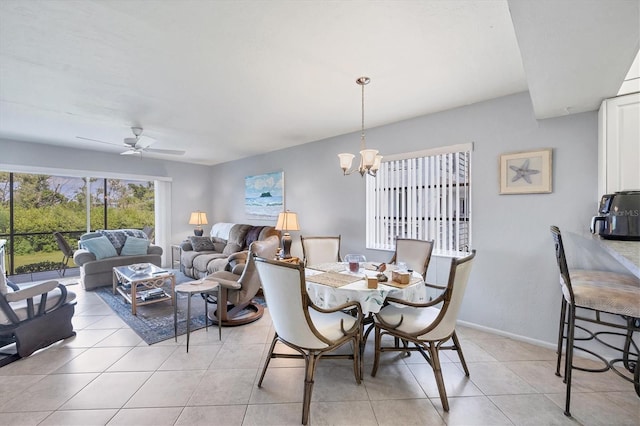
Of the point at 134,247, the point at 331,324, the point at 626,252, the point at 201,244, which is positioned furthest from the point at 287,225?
the point at 626,252

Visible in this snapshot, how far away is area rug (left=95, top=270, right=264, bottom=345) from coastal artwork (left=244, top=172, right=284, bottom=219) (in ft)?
6.30

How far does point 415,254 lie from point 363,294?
4.31 feet

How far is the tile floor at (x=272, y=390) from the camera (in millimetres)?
1700

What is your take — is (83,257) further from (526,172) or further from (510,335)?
(526,172)

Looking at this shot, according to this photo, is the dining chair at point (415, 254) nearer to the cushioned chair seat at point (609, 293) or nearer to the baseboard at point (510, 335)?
the baseboard at point (510, 335)

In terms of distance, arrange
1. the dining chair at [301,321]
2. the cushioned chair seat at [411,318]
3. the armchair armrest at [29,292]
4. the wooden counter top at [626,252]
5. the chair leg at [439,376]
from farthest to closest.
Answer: the armchair armrest at [29,292] < the cushioned chair seat at [411,318] < the chair leg at [439,376] < the dining chair at [301,321] < the wooden counter top at [626,252]

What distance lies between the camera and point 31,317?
240cm

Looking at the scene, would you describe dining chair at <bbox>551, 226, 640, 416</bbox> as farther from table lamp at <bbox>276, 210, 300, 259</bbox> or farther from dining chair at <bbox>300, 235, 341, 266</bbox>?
table lamp at <bbox>276, 210, 300, 259</bbox>

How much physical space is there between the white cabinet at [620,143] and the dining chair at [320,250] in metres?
2.54

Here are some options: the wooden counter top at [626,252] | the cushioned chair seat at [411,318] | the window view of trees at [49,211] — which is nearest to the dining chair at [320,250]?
the cushioned chair seat at [411,318]

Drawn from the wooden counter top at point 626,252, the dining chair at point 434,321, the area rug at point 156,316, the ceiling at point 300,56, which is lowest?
the area rug at point 156,316

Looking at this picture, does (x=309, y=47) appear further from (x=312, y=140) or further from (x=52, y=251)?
(x=52, y=251)

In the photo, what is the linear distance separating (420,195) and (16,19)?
12.3ft

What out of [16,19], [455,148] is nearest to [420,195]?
[455,148]
